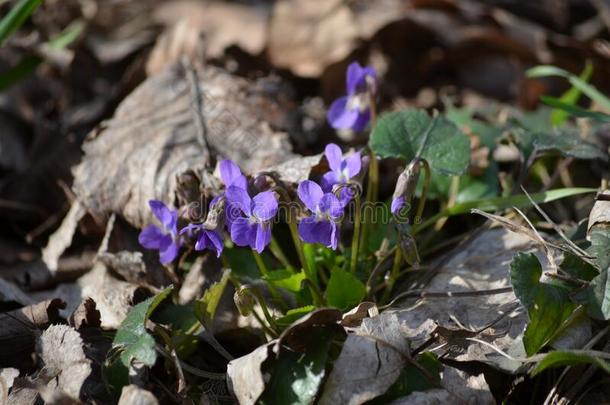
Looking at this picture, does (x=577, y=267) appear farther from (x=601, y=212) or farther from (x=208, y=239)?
(x=208, y=239)

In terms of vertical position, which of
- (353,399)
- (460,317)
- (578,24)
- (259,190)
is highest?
(259,190)

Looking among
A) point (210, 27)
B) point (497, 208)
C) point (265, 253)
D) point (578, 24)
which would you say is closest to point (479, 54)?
point (578, 24)

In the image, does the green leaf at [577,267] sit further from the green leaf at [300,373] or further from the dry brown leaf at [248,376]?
the dry brown leaf at [248,376]

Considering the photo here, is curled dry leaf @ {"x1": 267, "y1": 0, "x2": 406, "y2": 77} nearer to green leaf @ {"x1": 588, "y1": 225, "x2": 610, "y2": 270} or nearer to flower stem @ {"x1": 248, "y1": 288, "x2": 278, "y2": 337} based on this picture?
flower stem @ {"x1": 248, "y1": 288, "x2": 278, "y2": 337}

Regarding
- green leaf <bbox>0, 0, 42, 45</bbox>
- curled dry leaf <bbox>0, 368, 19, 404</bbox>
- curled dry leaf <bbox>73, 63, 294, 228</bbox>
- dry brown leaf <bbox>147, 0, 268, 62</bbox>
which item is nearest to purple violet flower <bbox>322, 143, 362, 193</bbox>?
curled dry leaf <bbox>73, 63, 294, 228</bbox>

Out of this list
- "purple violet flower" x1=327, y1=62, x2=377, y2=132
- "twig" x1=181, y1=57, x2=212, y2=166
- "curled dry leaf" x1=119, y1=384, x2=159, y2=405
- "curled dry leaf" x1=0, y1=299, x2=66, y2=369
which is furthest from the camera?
"twig" x1=181, y1=57, x2=212, y2=166

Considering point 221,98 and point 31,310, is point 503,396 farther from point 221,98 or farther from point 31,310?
point 221,98
